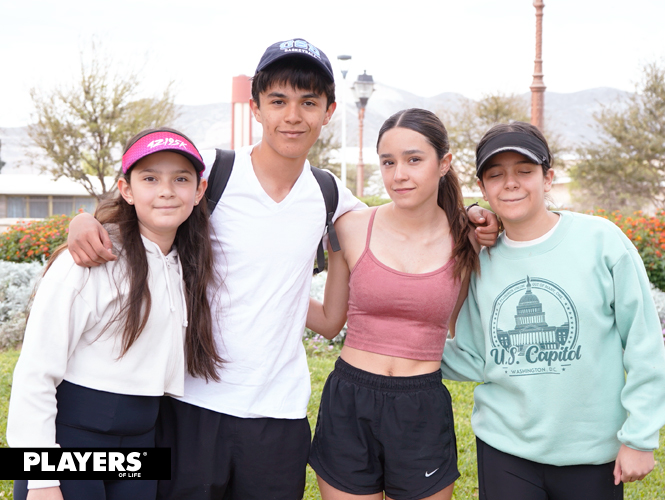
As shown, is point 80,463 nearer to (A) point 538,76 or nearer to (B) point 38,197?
(A) point 538,76

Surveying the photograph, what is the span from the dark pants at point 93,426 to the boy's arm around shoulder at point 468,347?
51.8 inches

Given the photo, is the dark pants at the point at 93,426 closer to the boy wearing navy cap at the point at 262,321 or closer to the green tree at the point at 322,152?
the boy wearing navy cap at the point at 262,321

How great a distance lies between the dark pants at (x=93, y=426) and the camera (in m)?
2.05

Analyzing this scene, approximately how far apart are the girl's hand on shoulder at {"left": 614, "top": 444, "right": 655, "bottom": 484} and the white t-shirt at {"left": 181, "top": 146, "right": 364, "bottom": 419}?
4.04 feet

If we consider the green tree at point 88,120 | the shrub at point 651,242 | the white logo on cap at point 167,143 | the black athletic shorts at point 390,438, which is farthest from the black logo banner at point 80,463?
the green tree at point 88,120

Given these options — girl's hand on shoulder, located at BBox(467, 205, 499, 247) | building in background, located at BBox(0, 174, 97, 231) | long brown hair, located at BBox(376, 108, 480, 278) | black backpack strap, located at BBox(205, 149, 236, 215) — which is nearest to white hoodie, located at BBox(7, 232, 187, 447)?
black backpack strap, located at BBox(205, 149, 236, 215)

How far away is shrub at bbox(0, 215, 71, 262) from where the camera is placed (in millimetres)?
10531

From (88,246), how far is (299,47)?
1.19 meters

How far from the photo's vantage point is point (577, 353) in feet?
7.31

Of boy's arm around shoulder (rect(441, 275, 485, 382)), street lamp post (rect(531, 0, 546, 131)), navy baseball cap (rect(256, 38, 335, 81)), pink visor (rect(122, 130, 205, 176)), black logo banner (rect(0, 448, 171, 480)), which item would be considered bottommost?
black logo banner (rect(0, 448, 171, 480))

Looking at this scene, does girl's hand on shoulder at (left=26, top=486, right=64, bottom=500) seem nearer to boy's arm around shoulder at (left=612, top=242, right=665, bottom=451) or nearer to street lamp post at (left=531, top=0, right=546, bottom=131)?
boy's arm around shoulder at (left=612, top=242, right=665, bottom=451)

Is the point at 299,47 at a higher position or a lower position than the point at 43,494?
higher

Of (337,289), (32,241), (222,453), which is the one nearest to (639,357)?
(337,289)

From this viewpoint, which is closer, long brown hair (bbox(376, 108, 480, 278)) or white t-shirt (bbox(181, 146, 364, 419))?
white t-shirt (bbox(181, 146, 364, 419))
